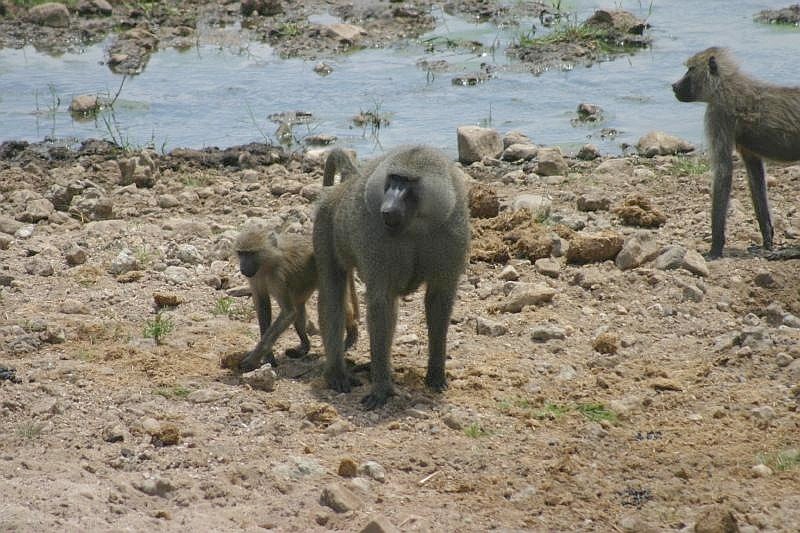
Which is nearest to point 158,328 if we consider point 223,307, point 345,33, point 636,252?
point 223,307

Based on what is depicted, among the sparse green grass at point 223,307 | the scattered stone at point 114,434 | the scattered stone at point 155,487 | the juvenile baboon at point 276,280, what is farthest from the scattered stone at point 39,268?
the scattered stone at point 155,487

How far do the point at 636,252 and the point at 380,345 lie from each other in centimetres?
265

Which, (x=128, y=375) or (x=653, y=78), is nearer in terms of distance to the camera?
(x=128, y=375)

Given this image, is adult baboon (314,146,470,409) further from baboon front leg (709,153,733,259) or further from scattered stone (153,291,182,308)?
baboon front leg (709,153,733,259)

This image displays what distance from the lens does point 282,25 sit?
17.3 metres

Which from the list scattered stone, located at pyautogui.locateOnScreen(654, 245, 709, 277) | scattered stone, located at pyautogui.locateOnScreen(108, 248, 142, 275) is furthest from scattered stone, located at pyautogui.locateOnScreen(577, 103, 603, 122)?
scattered stone, located at pyautogui.locateOnScreen(108, 248, 142, 275)

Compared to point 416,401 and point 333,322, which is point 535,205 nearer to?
point 333,322

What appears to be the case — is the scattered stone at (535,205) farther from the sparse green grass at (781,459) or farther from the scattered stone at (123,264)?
the sparse green grass at (781,459)

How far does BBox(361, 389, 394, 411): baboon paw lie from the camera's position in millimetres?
7094

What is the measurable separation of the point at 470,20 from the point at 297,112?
174 inches

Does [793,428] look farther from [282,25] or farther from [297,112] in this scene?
[282,25]

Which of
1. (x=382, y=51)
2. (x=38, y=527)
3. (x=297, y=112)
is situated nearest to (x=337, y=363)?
(x=38, y=527)

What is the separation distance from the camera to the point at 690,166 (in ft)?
37.4

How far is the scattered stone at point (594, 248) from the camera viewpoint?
29.6ft
